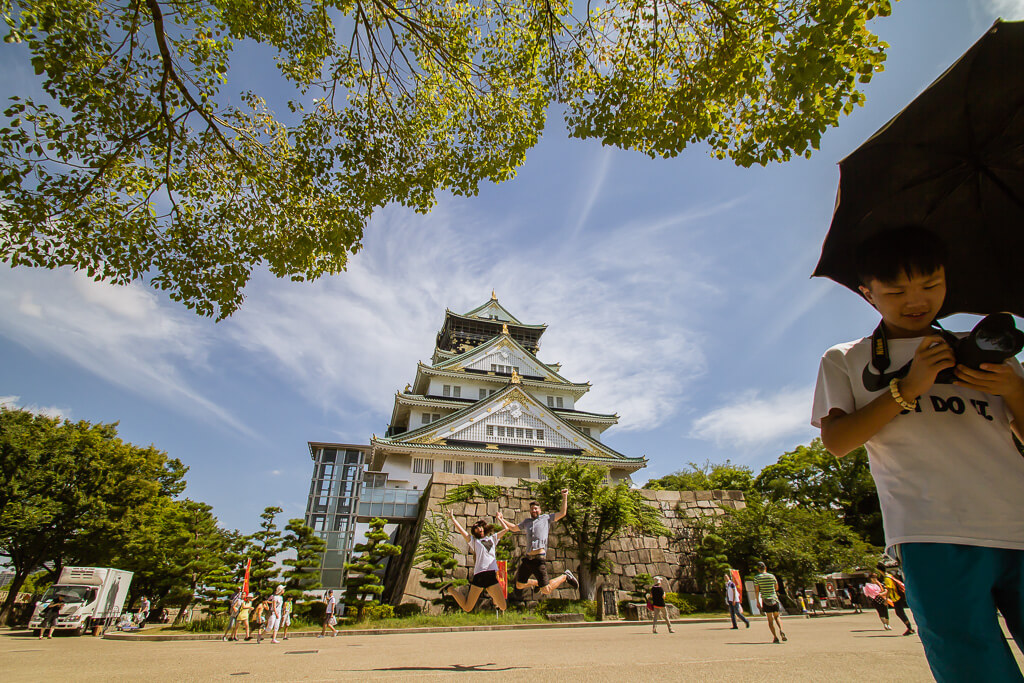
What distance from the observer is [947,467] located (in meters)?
1.39

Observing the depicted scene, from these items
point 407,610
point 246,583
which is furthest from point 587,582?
point 246,583

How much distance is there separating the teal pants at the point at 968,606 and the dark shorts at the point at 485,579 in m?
4.95

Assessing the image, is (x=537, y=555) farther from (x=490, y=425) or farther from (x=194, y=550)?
(x=194, y=550)

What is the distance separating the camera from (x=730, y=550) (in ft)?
51.3

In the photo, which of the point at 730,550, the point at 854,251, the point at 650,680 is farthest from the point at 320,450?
the point at 854,251

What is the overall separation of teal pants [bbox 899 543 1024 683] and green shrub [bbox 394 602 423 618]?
A: 1420 cm

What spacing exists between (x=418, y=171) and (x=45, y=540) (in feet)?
73.5

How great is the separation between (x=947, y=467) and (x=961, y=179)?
111cm

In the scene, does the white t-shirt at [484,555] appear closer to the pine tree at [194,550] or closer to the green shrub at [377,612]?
the green shrub at [377,612]

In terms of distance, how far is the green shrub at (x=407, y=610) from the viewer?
1329 centimetres

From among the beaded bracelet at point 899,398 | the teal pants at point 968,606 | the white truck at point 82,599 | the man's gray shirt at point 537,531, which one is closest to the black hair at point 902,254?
the beaded bracelet at point 899,398

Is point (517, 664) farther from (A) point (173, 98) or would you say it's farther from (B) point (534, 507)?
(A) point (173, 98)

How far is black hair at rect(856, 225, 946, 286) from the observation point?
1578 millimetres

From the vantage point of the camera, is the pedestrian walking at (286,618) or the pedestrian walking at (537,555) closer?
the pedestrian walking at (537,555)
